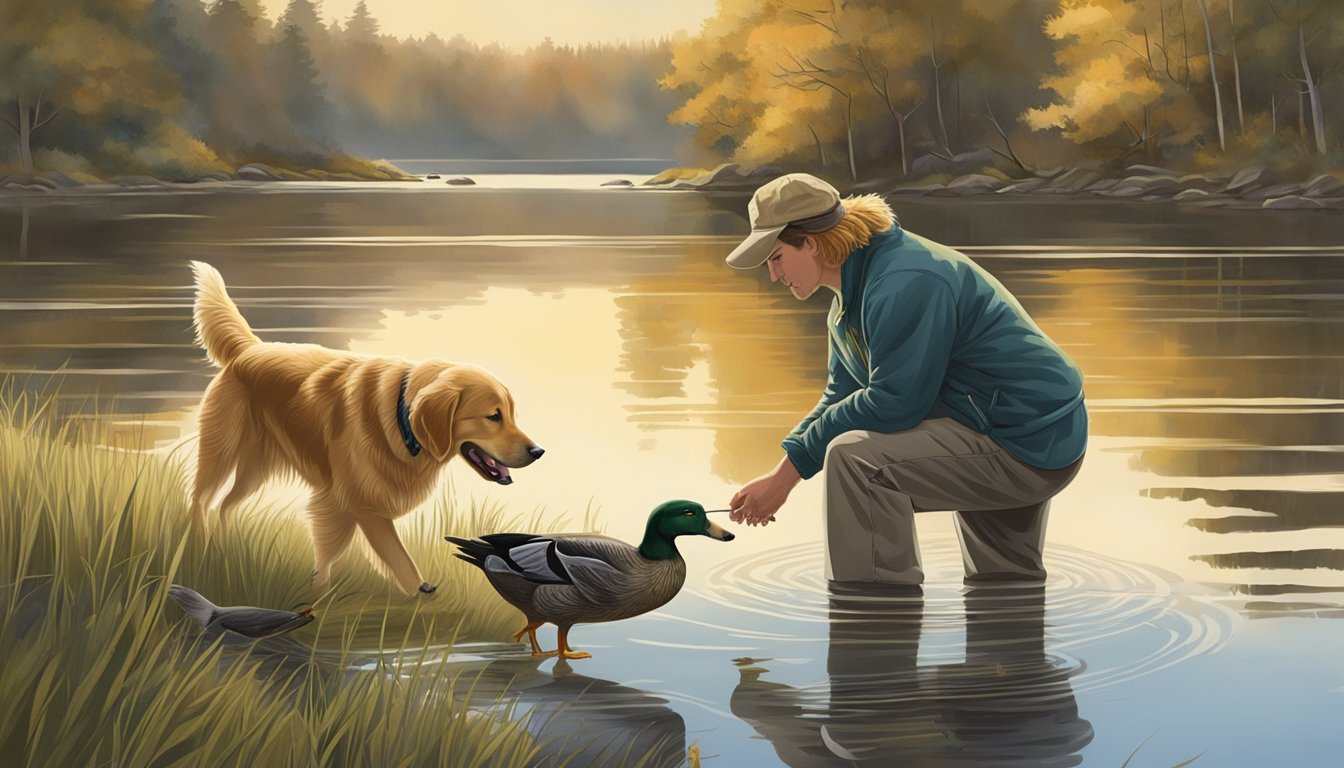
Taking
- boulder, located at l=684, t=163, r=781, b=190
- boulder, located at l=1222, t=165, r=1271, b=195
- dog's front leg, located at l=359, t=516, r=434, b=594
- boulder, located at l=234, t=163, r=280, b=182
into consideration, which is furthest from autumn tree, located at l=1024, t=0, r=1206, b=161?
dog's front leg, located at l=359, t=516, r=434, b=594

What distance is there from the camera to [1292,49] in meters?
44.5

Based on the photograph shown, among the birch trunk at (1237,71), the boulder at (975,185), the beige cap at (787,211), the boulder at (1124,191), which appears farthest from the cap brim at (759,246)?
the boulder at (975,185)

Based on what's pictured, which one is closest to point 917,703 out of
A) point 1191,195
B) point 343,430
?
point 343,430

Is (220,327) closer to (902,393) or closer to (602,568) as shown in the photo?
(602,568)

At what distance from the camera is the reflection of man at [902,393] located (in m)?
5.68

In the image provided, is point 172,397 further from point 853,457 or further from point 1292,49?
point 1292,49

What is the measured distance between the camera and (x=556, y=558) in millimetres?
5062

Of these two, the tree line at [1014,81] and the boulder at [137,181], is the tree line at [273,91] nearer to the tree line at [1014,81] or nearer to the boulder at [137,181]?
the boulder at [137,181]

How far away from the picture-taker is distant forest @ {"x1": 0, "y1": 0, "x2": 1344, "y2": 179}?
154 ft

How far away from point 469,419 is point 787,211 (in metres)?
1.28

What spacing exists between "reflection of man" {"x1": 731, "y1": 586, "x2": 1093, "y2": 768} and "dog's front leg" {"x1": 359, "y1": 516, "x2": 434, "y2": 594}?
124cm

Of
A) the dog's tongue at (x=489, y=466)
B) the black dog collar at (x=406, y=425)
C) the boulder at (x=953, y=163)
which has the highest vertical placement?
the boulder at (x=953, y=163)

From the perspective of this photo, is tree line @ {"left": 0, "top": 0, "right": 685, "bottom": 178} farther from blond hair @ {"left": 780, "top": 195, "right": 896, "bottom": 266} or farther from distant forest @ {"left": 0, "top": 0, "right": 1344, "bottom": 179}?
blond hair @ {"left": 780, "top": 195, "right": 896, "bottom": 266}

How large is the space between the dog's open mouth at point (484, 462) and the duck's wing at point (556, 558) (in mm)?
284
